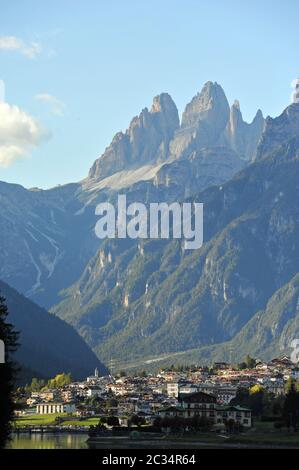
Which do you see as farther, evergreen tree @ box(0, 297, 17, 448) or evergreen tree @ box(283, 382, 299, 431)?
evergreen tree @ box(283, 382, 299, 431)

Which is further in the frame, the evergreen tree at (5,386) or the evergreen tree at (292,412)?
the evergreen tree at (292,412)

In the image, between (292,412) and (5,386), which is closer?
(5,386)

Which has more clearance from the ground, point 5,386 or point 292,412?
point 5,386

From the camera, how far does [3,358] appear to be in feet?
413
